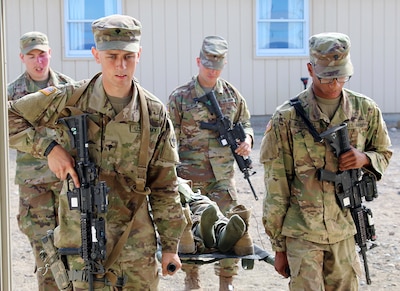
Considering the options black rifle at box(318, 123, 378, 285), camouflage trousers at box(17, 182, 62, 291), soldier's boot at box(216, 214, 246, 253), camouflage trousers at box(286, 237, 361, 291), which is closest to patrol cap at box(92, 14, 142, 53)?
black rifle at box(318, 123, 378, 285)

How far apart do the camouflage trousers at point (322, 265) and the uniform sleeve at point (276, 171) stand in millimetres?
152

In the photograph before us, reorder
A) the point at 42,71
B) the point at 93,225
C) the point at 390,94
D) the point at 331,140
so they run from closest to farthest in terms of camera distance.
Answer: the point at 93,225 < the point at 331,140 < the point at 42,71 < the point at 390,94

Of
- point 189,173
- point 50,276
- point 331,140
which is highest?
point 331,140

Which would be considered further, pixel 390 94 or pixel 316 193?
pixel 390 94

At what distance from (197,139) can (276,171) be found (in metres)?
2.66

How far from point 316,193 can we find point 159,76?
1295 cm

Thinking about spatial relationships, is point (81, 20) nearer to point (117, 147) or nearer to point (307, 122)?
point (307, 122)

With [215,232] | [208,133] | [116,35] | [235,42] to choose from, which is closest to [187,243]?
[215,232]

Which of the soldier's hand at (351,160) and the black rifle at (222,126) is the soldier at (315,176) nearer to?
the soldier's hand at (351,160)

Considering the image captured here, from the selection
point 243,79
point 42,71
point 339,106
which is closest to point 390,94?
point 243,79

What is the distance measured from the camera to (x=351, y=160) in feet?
16.0

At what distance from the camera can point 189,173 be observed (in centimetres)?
747

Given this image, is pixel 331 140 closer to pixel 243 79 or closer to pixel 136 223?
pixel 136 223

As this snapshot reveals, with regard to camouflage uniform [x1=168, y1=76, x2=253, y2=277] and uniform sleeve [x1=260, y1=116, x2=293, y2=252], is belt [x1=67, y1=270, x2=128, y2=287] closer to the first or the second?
uniform sleeve [x1=260, y1=116, x2=293, y2=252]
